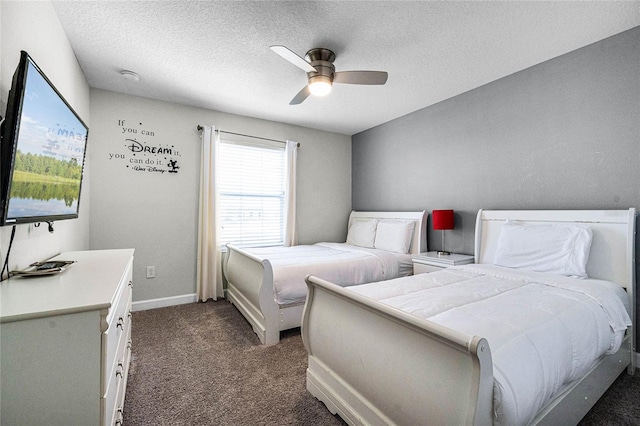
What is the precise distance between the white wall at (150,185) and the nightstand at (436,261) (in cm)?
273

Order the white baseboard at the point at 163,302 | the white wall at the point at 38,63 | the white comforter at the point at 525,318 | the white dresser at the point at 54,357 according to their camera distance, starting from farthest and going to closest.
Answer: the white baseboard at the point at 163,302 → the white wall at the point at 38,63 → the white comforter at the point at 525,318 → the white dresser at the point at 54,357

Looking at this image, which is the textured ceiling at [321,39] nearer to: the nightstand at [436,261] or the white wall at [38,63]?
the white wall at [38,63]

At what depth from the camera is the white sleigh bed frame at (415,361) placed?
94 cm

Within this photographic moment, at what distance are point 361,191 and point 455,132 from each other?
1.79m

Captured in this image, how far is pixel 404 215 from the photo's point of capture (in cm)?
383

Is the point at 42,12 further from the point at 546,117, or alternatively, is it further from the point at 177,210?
the point at 546,117

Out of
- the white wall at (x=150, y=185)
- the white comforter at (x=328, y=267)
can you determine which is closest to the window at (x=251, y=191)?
the white wall at (x=150, y=185)

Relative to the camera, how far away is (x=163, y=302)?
336cm

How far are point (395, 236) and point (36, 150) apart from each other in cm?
331

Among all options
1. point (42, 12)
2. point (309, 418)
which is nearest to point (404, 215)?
point (309, 418)

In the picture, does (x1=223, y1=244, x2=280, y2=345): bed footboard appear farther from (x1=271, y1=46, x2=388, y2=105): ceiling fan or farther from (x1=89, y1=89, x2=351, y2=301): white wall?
(x1=271, y1=46, x2=388, y2=105): ceiling fan

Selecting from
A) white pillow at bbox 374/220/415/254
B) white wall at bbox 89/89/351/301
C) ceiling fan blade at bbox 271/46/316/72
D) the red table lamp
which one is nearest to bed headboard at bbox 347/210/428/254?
white pillow at bbox 374/220/415/254

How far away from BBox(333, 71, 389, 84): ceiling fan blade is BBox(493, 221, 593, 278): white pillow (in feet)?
5.77

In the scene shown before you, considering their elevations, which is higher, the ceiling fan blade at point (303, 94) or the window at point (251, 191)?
the ceiling fan blade at point (303, 94)
